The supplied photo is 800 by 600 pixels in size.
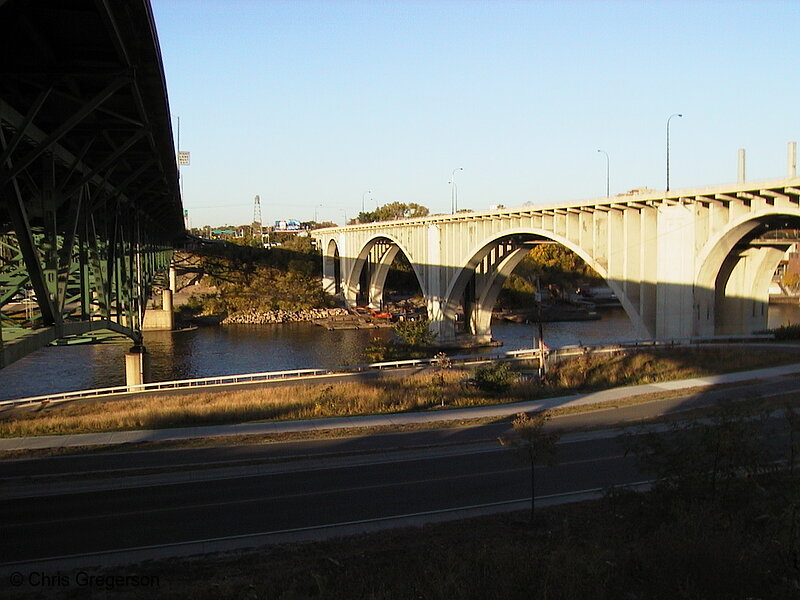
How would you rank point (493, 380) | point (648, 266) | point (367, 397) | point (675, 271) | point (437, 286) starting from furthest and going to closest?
1. point (437, 286)
2. point (648, 266)
3. point (675, 271)
4. point (493, 380)
5. point (367, 397)

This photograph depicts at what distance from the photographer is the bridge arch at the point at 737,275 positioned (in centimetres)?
2612

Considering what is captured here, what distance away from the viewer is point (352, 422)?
1864 centimetres

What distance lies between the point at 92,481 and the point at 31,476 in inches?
49.6

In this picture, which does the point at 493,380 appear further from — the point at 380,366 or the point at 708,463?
the point at 708,463

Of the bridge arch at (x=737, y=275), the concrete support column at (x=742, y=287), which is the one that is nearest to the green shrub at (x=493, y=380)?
the bridge arch at (x=737, y=275)

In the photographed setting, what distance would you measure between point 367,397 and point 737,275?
16088 millimetres

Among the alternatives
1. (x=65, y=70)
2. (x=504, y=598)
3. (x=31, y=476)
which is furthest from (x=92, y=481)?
(x=504, y=598)

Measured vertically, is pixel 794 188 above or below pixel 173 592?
above

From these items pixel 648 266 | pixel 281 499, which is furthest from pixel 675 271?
pixel 281 499

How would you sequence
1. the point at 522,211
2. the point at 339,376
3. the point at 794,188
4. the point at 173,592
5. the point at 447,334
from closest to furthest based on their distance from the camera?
the point at 173,592, the point at 794,188, the point at 339,376, the point at 522,211, the point at 447,334

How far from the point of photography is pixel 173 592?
26.0ft

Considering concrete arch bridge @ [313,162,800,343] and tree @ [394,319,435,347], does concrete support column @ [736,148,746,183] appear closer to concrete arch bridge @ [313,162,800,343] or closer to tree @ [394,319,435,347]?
concrete arch bridge @ [313,162,800,343]

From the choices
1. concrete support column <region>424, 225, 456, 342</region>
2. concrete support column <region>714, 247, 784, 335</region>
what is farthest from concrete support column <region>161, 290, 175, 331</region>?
concrete support column <region>714, 247, 784, 335</region>

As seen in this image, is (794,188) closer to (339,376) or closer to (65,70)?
(339,376)
